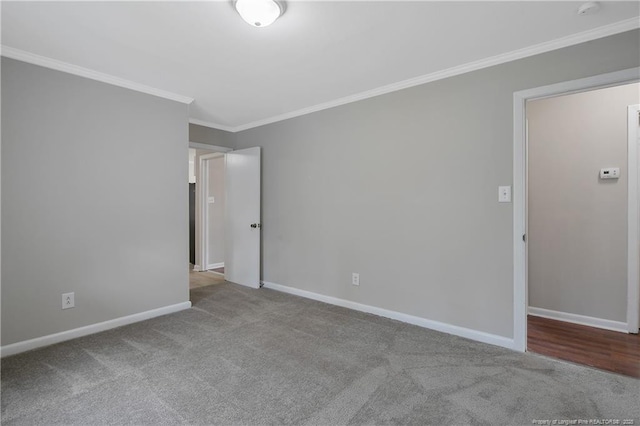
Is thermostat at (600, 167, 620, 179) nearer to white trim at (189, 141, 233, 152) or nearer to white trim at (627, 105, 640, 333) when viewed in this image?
white trim at (627, 105, 640, 333)

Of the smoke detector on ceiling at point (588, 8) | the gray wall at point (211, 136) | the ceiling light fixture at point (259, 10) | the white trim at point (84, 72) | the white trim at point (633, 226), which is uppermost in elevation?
the white trim at point (84, 72)

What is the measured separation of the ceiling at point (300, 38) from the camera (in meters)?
1.92

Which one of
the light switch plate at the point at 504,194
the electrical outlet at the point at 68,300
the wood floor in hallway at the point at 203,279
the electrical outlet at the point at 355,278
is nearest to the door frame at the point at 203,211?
the wood floor in hallway at the point at 203,279

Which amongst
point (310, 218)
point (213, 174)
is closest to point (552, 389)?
point (310, 218)

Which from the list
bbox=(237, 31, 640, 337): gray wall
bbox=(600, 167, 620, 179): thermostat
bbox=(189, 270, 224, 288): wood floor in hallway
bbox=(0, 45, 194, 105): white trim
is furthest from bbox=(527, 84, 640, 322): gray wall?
bbox=(189, 270, 224, 288): wood floor in hallway

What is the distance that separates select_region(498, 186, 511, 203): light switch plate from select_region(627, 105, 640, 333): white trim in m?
1.38

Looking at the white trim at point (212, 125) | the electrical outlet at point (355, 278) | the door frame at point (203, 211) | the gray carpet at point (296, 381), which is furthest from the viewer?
the door frame at point (203, 211)

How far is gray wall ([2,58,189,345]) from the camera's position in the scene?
8.07 feet

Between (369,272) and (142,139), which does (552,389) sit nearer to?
(369,272)

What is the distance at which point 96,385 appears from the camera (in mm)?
2006

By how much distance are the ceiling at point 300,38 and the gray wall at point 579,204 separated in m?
1.21

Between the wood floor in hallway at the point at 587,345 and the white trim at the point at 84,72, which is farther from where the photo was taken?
the white trim at the point at 84,72

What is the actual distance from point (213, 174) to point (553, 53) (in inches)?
198

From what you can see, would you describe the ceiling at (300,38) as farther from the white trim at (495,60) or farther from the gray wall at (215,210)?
the gray wall at (215,210)
